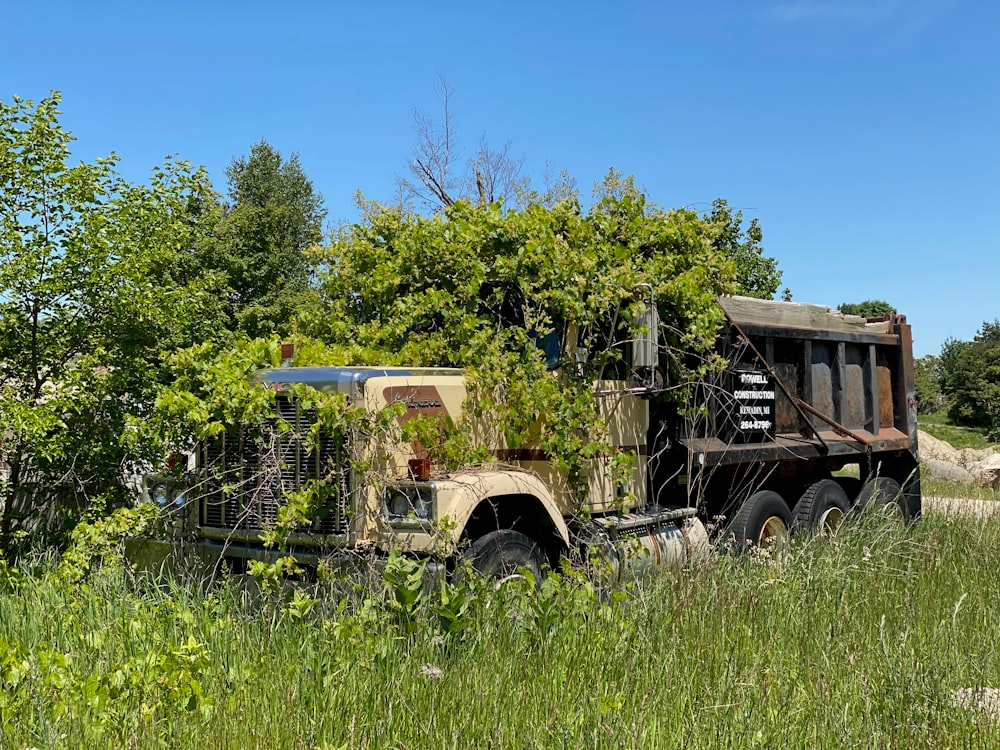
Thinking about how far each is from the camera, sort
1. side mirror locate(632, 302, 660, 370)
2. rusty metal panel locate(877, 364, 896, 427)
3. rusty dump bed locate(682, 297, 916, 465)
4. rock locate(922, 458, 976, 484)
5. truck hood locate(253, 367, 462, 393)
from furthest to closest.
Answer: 1. rock locate(922, 458, 976, 484)
2. rusty metal panel locate(877, 364, 896, 427)
3. rusty dump bed locate(682, 297, 916, 465)
4. side mirror locate(632, 302, 660, 370)
5. truck hood locate(253, 367, 462, 393)

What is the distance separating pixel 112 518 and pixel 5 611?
33.7 inches

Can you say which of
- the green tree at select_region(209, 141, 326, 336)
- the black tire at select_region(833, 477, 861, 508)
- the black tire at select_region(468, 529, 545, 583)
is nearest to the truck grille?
the black tire at select_region(468, 529, 545, 583)

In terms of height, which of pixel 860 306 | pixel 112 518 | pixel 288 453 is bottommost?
pixel 112 518

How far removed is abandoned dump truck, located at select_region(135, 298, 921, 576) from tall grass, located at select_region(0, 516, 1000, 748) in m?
0.55

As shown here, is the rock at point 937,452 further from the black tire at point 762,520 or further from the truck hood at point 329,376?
the truck hood at point 329,376

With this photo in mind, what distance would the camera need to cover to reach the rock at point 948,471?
2111cm

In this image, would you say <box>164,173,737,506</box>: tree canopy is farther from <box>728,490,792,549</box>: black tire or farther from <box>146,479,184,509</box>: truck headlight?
<box>728,490,792,549</box>: black tire

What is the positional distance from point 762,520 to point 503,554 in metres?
3.80

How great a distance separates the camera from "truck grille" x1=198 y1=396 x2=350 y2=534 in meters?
5.85

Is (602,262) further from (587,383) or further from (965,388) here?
(965,388)

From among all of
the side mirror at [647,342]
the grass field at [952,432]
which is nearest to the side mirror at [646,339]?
the side mirror at [647,342]

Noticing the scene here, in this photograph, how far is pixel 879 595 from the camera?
19.7 feet

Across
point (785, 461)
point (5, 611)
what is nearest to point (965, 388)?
point (785, 461)

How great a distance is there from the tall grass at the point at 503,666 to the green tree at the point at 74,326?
5.65 ft
